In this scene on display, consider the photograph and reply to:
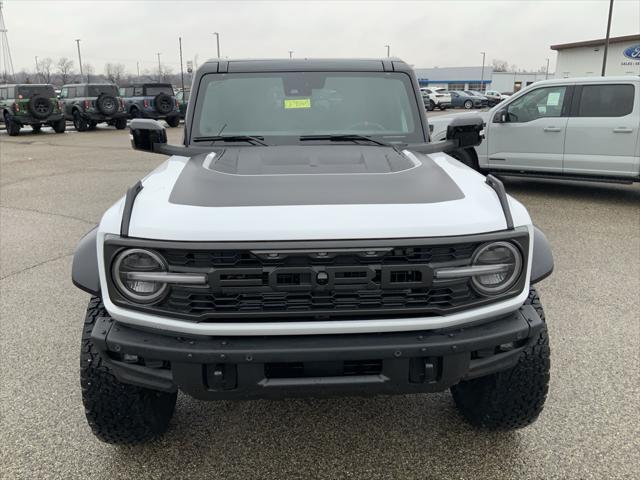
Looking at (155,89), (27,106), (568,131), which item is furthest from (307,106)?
(155,89)

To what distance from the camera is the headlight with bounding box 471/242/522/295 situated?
2195 millimetres

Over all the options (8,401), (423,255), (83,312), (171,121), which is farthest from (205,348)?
(171,121)

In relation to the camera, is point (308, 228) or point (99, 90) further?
point (99, 90)

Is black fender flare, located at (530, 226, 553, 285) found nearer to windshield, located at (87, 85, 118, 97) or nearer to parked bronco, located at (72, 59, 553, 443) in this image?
parked bronco, located at (72, 59, 553, 443)

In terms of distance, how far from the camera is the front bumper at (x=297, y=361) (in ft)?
6.82

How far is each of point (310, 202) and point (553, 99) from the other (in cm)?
719

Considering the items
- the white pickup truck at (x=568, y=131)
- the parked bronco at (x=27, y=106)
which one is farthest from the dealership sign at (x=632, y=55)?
the white pickup truck at (x=568, y=131)

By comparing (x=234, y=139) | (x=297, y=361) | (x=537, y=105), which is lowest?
(x=297, y=361)

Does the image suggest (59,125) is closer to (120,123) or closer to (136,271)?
(120,123)

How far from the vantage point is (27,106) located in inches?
776

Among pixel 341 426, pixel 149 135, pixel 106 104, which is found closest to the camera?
pixel 341 426

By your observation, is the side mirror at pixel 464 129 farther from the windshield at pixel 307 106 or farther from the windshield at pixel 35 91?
the windshield at pixel 35 91

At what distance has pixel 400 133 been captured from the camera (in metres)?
3.51

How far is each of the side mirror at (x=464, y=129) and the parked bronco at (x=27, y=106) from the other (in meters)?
19.8
